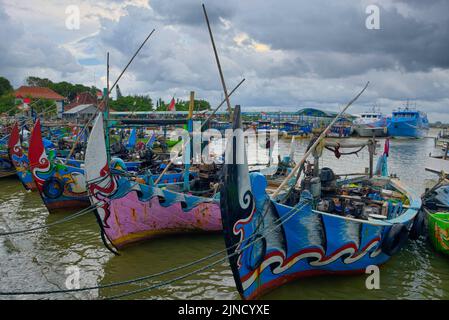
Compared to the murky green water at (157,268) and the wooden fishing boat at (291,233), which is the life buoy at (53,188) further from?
the wooden fishing boat at (291,233)

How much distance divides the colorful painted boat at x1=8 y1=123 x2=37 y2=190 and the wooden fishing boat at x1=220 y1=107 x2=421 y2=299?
12960 mm

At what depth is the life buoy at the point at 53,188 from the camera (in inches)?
517

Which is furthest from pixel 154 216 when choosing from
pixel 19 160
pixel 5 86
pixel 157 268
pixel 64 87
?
pixel 64 87

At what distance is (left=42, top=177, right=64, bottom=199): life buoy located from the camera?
13.1 metres

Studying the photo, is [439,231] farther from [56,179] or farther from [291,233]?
[56,179]

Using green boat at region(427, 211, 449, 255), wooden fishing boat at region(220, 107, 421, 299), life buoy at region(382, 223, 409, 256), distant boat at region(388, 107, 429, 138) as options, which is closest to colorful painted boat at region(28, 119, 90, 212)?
wooden fishing boat at region(220, 107, 421, 299)

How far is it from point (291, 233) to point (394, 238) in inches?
112

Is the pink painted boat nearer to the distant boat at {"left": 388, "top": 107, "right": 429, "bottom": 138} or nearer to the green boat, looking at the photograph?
the green boat

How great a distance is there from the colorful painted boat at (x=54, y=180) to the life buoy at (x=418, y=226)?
11.4m

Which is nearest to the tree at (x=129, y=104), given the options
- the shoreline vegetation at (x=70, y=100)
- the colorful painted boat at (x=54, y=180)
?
the shoreline vegetation at (x=70, y=100)

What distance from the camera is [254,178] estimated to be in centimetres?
629
